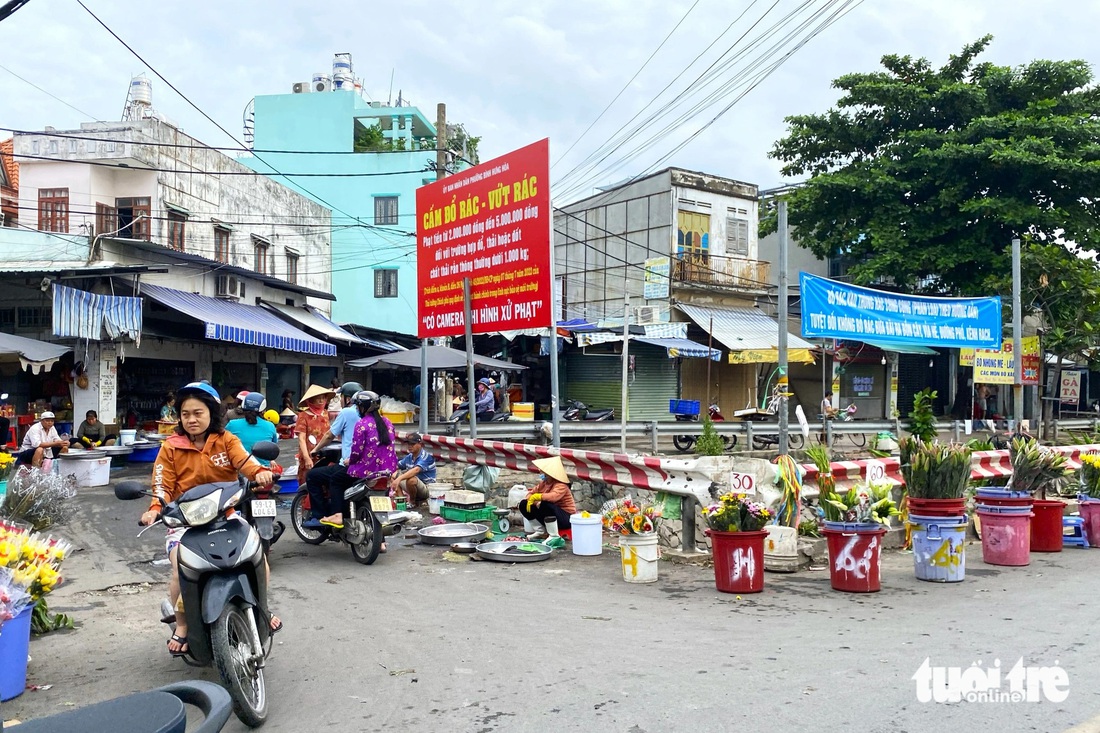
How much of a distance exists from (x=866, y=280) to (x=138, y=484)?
82.6ft

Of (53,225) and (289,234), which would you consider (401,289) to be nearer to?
(289,234)

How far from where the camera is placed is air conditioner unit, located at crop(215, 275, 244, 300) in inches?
856

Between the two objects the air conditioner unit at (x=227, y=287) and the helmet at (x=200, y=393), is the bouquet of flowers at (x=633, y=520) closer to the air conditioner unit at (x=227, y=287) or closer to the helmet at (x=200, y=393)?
the helmet at (x=200, y=393)

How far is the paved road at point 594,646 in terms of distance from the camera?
4258 millimetres

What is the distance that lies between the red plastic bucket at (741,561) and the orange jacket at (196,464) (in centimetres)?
390

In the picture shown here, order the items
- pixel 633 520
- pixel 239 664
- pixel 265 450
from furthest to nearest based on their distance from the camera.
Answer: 1. pixel 633 520
2. pixel 265 450
3. pixel 239 664

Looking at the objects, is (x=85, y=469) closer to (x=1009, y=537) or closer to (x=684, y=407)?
(x=1009, y=537)

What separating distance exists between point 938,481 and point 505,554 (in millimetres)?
4250

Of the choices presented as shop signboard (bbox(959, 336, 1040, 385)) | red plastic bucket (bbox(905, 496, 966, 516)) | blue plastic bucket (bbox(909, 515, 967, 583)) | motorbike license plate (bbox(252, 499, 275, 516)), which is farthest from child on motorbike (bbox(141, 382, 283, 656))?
shop signboard (bbox(959, 336, 1040, 385))

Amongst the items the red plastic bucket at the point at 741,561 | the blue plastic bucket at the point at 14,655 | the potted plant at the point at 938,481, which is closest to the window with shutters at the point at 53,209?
the blue plastic bucket at the point at 14,655

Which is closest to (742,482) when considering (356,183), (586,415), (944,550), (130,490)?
(944,550)

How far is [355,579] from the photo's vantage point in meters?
7.66

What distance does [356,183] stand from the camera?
1518 inches

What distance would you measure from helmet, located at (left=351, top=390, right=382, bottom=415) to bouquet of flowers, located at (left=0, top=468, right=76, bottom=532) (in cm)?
299
